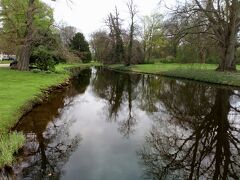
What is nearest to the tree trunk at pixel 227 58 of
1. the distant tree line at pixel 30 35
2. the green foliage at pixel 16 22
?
the distant tree line at pixel 30 35

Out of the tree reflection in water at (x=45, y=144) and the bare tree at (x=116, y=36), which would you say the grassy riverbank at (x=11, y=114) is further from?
the bare tree at (x=116, y=36)

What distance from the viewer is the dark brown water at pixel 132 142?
686 centimetres

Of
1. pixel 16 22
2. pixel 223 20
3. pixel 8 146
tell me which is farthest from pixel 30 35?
pixel 8 146

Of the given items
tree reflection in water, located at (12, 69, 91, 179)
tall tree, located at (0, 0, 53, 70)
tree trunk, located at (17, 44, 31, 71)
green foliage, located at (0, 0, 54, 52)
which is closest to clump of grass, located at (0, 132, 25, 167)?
tree reflection in water, located at (12, 69, 91, 179)

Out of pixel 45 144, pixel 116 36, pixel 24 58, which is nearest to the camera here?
pixel 45 144

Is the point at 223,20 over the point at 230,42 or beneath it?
over

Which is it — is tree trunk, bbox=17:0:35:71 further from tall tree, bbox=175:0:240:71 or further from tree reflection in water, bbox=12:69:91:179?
tree reflection in water, bbox=12:69:91:179

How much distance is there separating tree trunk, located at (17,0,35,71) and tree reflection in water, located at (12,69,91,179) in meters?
17.5

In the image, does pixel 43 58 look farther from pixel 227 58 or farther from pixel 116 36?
pixel 116 36

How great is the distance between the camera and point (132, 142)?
9.30 meters

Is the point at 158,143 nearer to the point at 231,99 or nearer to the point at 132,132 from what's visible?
the point at 132,132

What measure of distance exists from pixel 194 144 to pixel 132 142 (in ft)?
6.44

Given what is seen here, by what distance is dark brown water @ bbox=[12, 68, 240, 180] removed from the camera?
686cm

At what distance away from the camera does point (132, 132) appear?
10.5 metres
